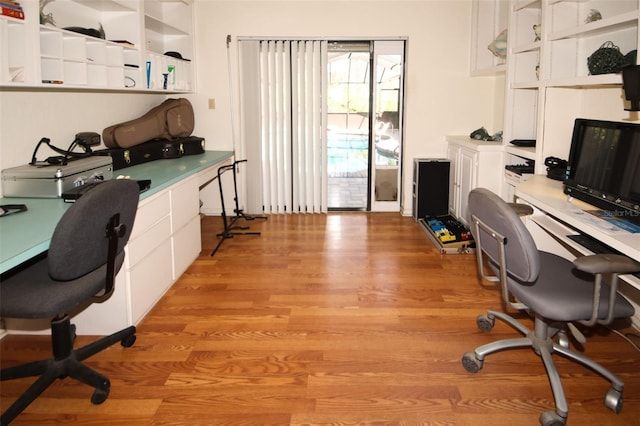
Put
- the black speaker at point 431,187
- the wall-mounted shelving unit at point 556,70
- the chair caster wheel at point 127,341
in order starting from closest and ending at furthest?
the chair caster wheel at point 127,341, the wall-mounted shelving unit at point 556,70, the black speaker at point 431,187

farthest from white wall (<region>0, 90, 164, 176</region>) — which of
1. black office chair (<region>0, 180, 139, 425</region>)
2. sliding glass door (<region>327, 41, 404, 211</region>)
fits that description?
sliding glass door (<region>327, 41, 404, 211</region>)

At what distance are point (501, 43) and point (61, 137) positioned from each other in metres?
3.66

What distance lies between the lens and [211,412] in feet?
7.07

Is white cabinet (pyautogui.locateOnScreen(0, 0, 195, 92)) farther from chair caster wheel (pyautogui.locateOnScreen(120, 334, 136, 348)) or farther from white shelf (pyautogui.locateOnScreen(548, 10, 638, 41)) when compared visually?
white shelf (pyautogui.locateOnScreen(548, 10, 638, 41))

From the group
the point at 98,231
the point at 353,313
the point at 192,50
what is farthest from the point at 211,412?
the point at 192,50

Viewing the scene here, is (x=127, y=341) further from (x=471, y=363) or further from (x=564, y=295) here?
(x=564, y=295)

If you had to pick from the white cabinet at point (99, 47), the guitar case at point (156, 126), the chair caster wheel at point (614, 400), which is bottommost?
the chair caster wheel at point (614, 400)

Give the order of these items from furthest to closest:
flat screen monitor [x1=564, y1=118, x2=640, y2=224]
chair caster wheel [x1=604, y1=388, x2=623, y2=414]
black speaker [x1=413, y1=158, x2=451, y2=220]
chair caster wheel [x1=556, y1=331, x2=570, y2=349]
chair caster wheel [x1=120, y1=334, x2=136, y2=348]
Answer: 1. black speaker [x1=413, y1=158, x2=451, y2=220]
2. chair caster wheel [x1=120, y1=334, x2=136, y2=348]
3. chair caster wheel [x1=556, y1=331, x2=570, y2=349]
4. flat screen monitor [x1=564, y1=118, x2=640, y2=224]
5. chair caster wheel [x1=604, y1=388, x2=623, y2=414]

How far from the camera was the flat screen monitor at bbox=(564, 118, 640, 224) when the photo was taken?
2.40 metres

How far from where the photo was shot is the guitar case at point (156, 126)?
13.2 ft

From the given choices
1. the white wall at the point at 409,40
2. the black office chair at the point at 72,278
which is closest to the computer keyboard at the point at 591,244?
the black office chair at the point at 72,278

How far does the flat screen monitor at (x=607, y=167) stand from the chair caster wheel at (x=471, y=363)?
96 cm

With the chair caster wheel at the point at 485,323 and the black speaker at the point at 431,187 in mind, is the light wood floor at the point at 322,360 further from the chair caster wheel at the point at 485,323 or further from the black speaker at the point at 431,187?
the black speaker at the point at 431,187

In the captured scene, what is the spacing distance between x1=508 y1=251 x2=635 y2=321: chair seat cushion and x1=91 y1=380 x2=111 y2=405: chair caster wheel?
6.13ft
